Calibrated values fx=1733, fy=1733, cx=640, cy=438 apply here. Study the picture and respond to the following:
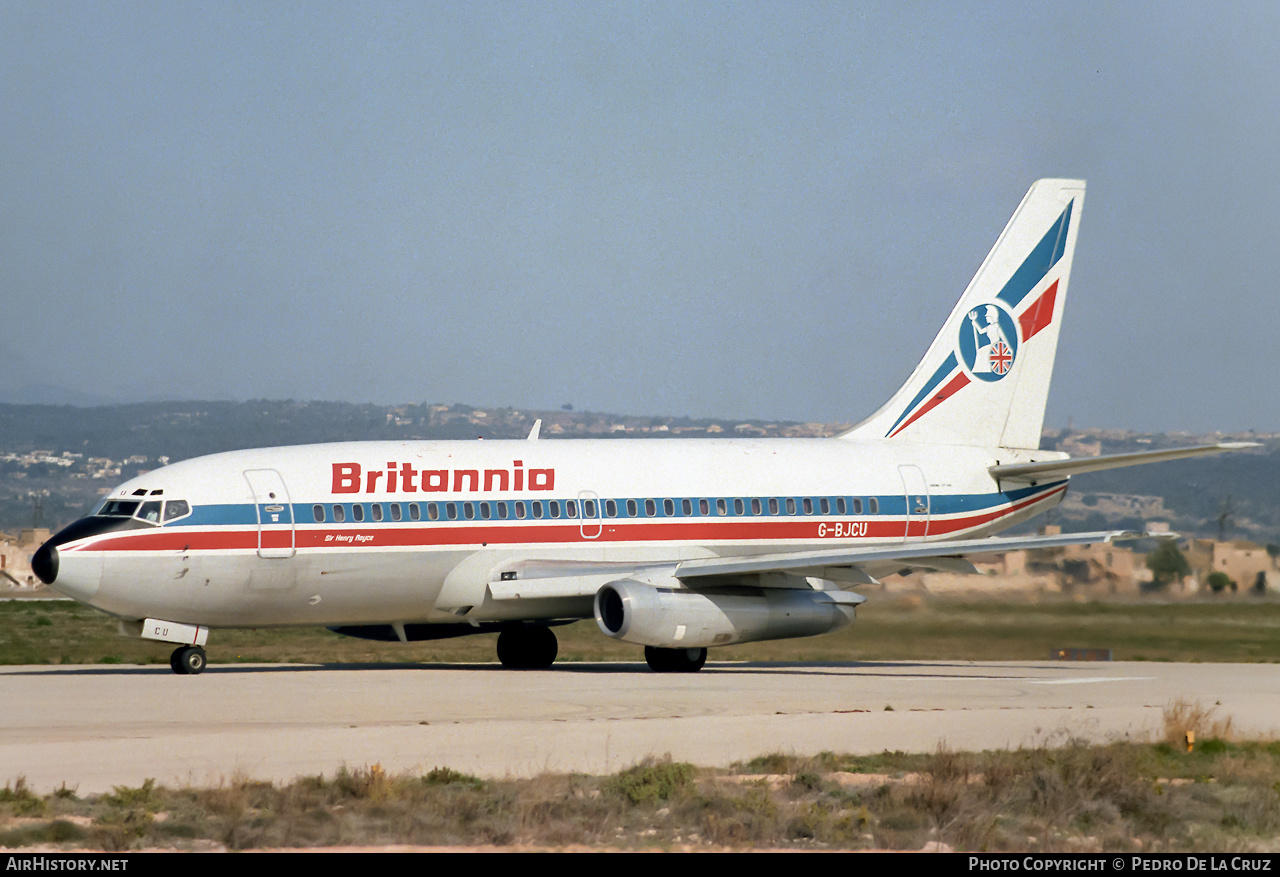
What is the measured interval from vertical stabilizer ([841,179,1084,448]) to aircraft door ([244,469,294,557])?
13838 millimetres

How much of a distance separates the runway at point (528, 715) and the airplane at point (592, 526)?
1.20 metres

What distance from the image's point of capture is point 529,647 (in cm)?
3534

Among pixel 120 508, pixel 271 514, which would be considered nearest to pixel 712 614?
pixel 271 514

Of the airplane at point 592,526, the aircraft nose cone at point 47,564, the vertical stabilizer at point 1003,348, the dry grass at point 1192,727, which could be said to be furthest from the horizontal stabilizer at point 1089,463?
the aircraft nose cone at point 47,564

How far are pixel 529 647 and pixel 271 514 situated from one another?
733cm

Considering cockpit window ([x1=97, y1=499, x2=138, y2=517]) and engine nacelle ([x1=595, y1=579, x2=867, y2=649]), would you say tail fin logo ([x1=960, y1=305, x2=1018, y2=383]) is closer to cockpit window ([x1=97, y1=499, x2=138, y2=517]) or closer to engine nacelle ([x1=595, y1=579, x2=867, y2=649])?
engine nacelle ([x1=595, y1=579, x2=867, y2=649])

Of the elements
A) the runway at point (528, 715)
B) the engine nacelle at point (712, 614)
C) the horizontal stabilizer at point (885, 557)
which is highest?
the horizontal stabilizer at point (885, 557)

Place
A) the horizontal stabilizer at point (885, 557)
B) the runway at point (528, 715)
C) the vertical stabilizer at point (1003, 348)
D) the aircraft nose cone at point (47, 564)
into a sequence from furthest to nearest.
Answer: the vertical stabilizer at point (1003, 348), the horizontal stabilizer at point (885, 557), the aircraft nose cone at point (47, 564), the runway at point (528, 715)

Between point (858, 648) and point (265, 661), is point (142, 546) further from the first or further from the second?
point (858, 648)

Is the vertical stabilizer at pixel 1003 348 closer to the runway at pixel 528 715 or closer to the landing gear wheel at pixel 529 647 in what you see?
the runway at pixel 528 715

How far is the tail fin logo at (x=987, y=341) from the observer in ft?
129

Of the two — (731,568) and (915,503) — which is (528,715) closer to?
(731,568)

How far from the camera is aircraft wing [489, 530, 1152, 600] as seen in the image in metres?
31.4

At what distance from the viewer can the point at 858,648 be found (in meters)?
38.2
